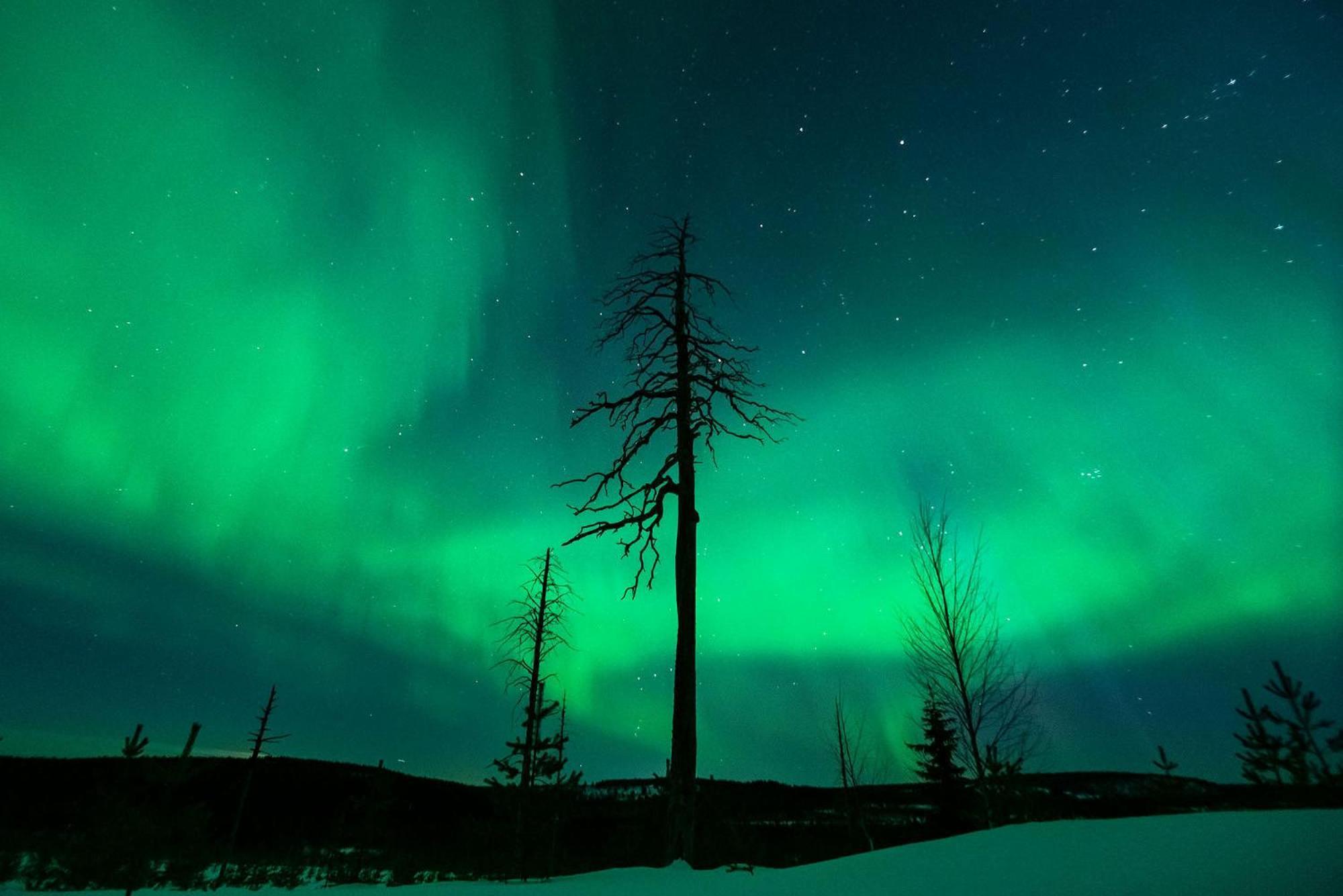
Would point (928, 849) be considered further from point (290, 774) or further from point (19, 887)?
point (290, 774)

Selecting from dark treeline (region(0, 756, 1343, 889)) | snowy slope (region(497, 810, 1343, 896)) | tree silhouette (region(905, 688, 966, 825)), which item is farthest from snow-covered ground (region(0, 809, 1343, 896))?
tree silhouette (region(905, 688, 966, 825))

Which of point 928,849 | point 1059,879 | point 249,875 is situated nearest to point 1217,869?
point 1059,879

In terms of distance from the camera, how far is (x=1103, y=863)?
2771mm

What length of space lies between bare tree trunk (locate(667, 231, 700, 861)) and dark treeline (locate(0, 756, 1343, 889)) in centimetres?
34

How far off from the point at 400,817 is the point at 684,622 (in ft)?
232

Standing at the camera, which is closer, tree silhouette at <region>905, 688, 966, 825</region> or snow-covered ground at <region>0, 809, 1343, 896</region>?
snow-covered ground at <region>0, 809, 1343, 896</region>

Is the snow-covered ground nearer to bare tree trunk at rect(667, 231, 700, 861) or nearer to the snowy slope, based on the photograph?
the snowy slope

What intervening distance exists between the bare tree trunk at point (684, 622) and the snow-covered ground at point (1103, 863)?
3.41m

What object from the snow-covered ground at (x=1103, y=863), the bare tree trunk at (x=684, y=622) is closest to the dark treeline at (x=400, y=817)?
the bare tree trunk at (x=684, y=622)

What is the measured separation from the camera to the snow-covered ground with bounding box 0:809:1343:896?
223cm

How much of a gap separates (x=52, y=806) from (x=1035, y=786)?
83791 mm

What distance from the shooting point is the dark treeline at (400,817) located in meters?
11.1

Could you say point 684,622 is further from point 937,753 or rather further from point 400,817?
point 400,817

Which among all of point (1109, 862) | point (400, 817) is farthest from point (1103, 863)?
point (400, 817)
